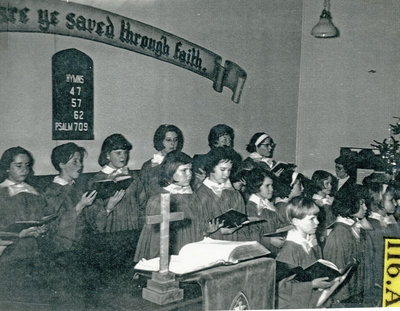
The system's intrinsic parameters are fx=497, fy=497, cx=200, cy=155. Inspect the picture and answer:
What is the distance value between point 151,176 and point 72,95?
0.99 meters

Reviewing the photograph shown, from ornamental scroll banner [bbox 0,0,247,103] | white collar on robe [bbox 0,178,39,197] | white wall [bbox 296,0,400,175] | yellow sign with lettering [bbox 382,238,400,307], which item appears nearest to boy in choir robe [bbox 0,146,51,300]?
white collar on robe [bbox 0,178,39,197]

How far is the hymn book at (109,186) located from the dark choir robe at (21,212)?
0.47m

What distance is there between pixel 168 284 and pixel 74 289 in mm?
452

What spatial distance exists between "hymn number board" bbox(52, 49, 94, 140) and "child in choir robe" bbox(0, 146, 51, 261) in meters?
1.09

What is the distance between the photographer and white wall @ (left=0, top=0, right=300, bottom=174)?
13.4ft

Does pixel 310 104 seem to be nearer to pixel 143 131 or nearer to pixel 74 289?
pixel 143 131

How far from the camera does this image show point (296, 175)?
4.09 meters

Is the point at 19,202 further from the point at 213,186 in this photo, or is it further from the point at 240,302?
the point at 240,302

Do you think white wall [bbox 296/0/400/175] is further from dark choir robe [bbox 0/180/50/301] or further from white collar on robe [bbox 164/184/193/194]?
dark choir robe [bbox 0/180/50/301]

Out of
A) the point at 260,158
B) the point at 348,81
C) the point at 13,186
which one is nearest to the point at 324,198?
the point at 260,158

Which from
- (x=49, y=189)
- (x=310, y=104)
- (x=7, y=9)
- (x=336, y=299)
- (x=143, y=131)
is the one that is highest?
(x=7, y=9)

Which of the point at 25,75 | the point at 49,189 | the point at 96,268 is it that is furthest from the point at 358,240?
the point at 25,75

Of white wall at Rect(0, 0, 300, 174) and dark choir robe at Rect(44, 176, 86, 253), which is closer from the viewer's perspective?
dark choir robe at Rect(44, 176, 86, 253)

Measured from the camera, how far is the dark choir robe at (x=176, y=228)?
3.01 m
